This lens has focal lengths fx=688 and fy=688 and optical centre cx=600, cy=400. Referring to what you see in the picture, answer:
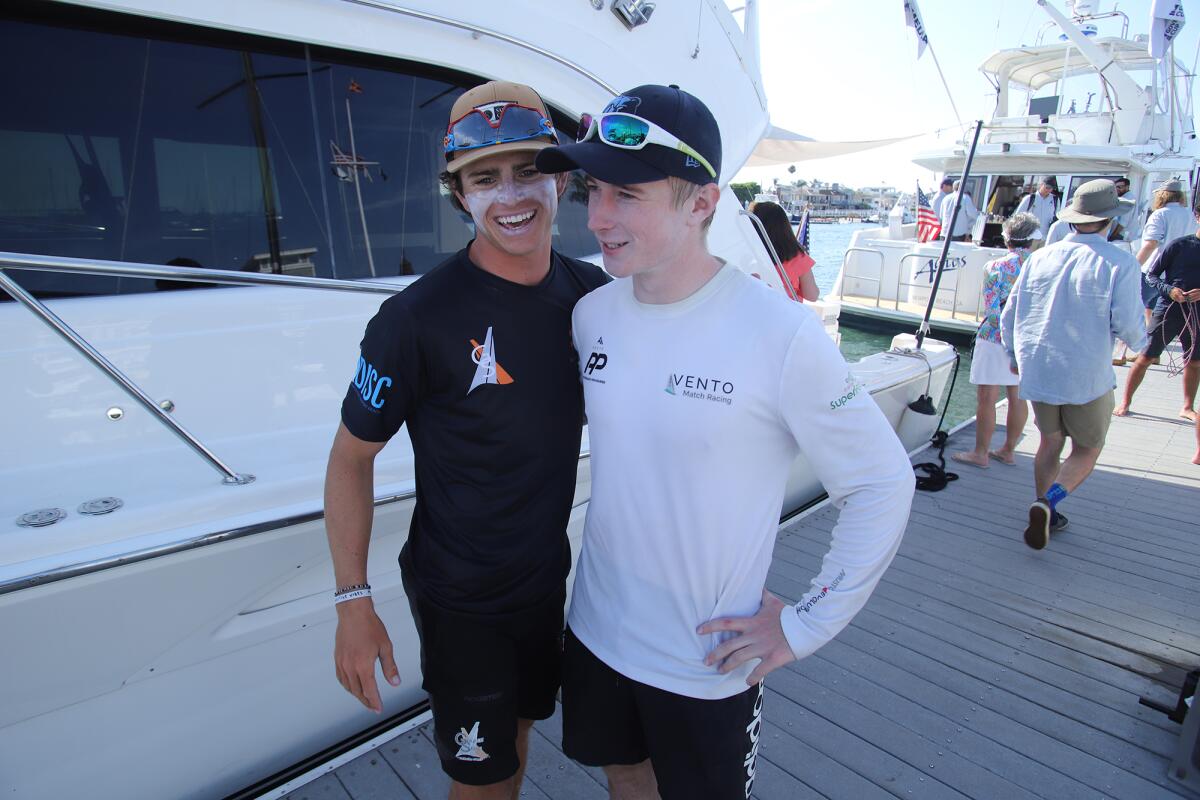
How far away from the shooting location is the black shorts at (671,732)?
1.31 m

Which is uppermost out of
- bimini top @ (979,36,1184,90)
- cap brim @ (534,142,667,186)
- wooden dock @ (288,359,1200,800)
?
bimini top @ (979,36,1184,90)

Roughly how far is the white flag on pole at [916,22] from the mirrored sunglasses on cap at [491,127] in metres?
6.60

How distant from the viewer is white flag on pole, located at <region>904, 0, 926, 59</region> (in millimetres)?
6520

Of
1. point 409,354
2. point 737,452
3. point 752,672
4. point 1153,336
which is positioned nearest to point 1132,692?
point 752,672

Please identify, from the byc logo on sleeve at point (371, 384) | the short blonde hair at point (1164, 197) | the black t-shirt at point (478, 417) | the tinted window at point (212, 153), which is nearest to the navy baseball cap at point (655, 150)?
the black t-shirt at point (478, 417)

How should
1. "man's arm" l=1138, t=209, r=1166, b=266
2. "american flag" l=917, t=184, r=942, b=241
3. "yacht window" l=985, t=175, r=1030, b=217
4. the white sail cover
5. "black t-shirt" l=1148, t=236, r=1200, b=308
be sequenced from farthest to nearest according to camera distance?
"yacht window" l=985, t=175, r=1030, b=217, "american flag" l=917, t=184, r=942, b=241, the white sail cover, "man's arm" l=1138, t=209, r=1166, b=266, "black t-shirt" l=1148, t=236, r=1200, b=308

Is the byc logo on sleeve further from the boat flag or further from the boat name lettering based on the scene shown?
the boat name lettering

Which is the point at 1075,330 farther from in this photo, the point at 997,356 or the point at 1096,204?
the point at 997,356

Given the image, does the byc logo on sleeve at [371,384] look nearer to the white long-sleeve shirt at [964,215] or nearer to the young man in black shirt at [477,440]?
the young man in black shirt at [477,440]

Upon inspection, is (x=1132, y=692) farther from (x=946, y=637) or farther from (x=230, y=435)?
(x=230, y=435)

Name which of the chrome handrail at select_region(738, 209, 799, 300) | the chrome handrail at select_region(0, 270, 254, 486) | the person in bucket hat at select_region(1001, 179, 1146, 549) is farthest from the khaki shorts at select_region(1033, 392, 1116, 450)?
the chrome handrail at select_region(0, 270, 254, 486)

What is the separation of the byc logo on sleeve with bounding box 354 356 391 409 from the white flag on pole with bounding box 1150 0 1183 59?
18.3 meters

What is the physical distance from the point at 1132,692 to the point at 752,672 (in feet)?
7.12

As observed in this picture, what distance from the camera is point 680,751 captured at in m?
1.32
